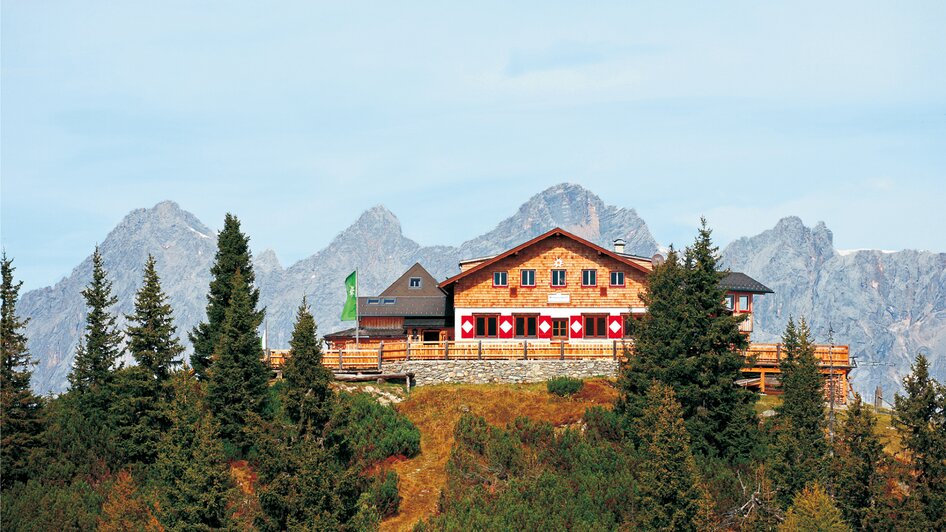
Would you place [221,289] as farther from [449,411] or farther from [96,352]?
[449,411]

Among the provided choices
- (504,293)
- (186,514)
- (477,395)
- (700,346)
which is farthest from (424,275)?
(186,514)

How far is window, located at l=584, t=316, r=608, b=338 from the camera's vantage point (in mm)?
57344

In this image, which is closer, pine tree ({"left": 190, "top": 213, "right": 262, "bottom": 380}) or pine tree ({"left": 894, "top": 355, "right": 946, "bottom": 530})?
pine tree ({"left": 894, "top": 355, "right": 946, "bottom": 530})

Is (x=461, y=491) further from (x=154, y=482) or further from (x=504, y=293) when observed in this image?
(x=504, y=293)

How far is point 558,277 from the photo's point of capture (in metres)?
58.0

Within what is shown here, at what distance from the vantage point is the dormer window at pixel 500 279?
5788cm

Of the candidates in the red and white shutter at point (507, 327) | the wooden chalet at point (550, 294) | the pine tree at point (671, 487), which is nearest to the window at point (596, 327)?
the wooden chalet at point (550, 294)

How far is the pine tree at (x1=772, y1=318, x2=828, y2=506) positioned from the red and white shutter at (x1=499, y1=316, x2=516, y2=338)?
51.0ft

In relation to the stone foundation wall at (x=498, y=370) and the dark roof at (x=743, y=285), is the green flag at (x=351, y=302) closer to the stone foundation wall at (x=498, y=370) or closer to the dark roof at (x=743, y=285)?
the stone foundation wall at (x=498, y=370)

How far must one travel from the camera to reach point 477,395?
157 ft

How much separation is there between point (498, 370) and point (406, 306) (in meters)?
21.9

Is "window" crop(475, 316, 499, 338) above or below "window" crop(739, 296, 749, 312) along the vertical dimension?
below

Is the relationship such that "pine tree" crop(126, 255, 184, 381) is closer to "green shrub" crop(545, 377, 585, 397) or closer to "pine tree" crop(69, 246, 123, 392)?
"pine tree" crop(69, 246, 123, 392)

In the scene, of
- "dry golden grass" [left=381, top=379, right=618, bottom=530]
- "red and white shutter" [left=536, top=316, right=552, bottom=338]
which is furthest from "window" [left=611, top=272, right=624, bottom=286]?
"dry golden grass" [left=381, top=379, right=618, bottom=530]
